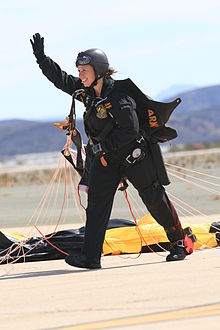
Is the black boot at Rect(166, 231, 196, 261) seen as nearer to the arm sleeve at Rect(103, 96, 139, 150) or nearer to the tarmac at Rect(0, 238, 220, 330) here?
the tarmac at Rect(0, 238, 220, 330)

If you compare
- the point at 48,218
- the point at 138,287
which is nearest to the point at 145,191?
the point at 138,287

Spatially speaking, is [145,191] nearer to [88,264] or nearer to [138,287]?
[88,264]

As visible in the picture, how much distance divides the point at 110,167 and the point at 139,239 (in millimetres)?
1528

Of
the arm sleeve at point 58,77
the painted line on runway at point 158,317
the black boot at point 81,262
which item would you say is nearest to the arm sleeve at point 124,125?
the arm sleeve at point 58,77

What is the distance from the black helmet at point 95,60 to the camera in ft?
23.7

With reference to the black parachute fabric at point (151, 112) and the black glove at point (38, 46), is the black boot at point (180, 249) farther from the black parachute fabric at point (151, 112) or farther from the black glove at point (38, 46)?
the black glove at point (38, 46)

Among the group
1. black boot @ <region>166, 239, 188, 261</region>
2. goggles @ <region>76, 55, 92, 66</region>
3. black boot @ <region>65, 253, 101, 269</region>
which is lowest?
black boot @ <region>166, 239, 188, 261</region>

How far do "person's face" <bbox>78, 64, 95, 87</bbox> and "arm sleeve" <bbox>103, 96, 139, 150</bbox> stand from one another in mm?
336

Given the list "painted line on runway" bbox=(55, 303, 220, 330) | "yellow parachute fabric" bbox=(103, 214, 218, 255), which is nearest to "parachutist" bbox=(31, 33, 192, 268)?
"yellow parachute fabric" bbox=(103, 214, 218, 255)

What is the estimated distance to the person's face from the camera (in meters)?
7.23

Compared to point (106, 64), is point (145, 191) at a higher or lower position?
lower

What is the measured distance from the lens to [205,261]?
721 centimetres

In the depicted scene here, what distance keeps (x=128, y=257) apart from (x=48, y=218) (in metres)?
6.94

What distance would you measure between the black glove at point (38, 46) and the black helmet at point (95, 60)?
36 centimetres
